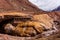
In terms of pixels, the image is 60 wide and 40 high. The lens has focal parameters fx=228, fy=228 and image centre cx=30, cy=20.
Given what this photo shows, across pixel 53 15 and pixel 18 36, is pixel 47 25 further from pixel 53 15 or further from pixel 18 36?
pixel 53 15

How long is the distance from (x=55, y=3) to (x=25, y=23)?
2.12 meters

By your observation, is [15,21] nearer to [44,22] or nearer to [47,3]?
[44,22]

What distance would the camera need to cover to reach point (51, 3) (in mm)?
6637

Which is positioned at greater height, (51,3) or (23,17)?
(51,3)

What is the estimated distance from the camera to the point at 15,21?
4766 millimetres

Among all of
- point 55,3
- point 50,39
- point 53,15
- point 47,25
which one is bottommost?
point 50,39

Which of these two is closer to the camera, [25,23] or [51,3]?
[25,23]

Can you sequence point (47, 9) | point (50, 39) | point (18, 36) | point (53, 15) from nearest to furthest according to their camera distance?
point (50, 39)
point (18, 36)
point (53, 15)
point (47, 9)

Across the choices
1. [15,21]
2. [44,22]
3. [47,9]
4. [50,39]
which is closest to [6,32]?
[15,21]

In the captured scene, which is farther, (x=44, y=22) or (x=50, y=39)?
(x=44, y=22)

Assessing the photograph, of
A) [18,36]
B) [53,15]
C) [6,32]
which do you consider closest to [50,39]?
[18,36]

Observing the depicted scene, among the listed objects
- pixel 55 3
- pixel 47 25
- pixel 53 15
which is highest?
pixel 55 3

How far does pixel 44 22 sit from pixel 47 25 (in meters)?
0.12

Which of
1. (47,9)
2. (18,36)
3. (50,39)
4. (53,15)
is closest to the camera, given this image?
(50,39)
